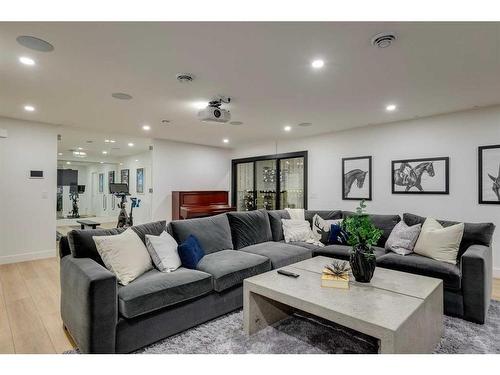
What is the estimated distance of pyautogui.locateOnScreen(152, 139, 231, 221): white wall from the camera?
644cm

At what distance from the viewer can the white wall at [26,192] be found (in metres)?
4.46

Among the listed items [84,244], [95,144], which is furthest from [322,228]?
[95,144]

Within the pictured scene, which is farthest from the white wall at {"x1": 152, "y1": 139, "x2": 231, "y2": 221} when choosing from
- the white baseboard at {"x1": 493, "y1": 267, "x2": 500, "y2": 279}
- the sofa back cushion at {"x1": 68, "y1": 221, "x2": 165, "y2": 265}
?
the white baseboard at {"x1": 493, "y1": 267, "x2": 500, "y2": 279}

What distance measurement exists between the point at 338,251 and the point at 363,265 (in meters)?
1.20

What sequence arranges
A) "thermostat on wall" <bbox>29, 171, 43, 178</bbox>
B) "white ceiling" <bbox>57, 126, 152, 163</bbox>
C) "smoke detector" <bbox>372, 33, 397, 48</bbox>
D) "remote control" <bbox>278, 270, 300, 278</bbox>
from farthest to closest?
"white ceiling" <bbox>57, 126, 152, 163</bbox> → "thermostat on wall" <bbox>29, 171, 43, 178</bbox> → "remote control" <bbox>278, 270, 300, 278</bbox> → "smoke detector" <bbox>372, 33, 397, 48</bbox>

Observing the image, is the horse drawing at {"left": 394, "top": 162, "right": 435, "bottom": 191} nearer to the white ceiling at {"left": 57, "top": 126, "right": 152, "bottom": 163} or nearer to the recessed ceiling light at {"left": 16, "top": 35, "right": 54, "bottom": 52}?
the recessed ceiling light at {"left": 16, "top": 35, "right": 54, "bottom": 52}

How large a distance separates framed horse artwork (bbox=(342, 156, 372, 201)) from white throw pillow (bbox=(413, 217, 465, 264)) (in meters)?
2.07

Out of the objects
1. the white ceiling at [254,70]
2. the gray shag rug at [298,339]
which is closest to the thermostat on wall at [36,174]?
the white ceiling at [254,70]

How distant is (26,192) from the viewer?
466 cm

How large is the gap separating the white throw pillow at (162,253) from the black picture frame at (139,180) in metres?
6.69

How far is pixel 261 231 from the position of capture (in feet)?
12.5

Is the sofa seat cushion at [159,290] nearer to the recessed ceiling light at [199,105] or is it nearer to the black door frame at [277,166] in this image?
the recessed ceiling light at [199,105]
